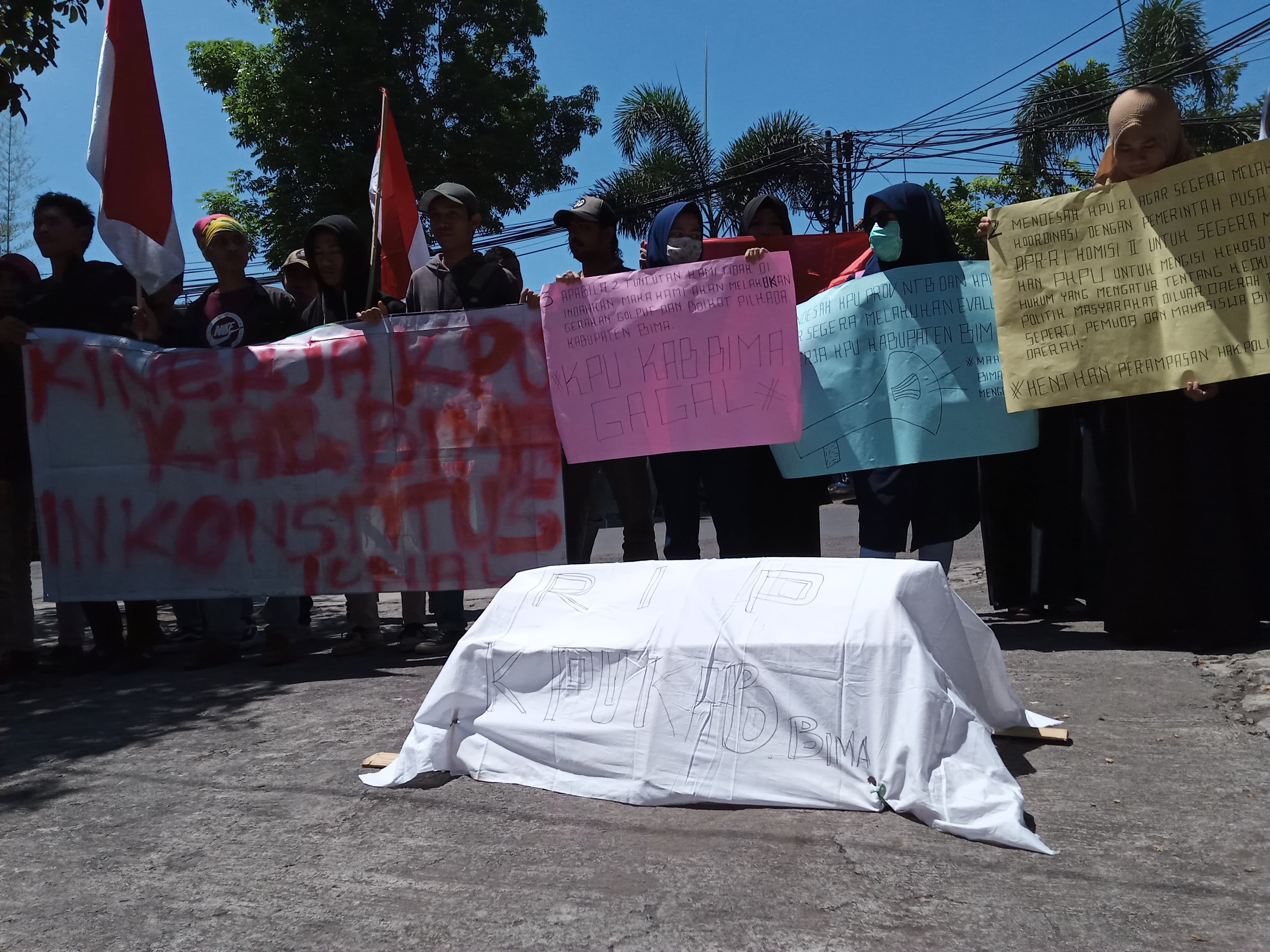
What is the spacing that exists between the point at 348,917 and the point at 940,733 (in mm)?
1465

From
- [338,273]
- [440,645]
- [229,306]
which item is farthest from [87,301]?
[440,645]

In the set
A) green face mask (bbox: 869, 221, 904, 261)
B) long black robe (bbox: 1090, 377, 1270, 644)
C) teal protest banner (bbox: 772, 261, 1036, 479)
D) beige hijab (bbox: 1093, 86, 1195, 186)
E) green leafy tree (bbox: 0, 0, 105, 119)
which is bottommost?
long black robe (bbox: 1090, 377, 1270, 644)

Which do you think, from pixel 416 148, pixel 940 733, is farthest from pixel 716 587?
pixel 416 148

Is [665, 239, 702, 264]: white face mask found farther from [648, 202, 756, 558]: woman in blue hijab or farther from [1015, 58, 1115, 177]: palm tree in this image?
[1015, 58, 1115, 177]: palm tree

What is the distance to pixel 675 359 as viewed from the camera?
5227 mm

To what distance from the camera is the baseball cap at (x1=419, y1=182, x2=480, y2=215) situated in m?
5.61

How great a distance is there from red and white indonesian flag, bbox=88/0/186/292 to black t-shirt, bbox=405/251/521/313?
51.0 inches

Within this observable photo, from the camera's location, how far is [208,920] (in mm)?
2434

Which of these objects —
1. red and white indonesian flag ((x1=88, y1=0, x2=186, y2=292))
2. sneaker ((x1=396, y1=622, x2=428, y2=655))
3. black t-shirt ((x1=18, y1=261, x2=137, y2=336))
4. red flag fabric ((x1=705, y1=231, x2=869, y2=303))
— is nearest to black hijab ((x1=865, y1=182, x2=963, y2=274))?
red flag fabric ((x1=705, y1=231, x2=869, y2=303))

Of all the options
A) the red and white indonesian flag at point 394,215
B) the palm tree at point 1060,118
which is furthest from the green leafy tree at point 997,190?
the red and white indonesian flag at point 394,215

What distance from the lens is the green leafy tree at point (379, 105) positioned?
17422mm

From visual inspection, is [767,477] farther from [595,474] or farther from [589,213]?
[589,213]

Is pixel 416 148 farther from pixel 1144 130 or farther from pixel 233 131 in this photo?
pixel 1144 130

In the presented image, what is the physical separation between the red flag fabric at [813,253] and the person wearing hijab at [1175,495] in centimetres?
141
